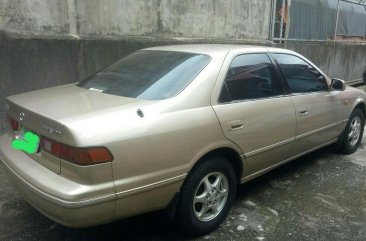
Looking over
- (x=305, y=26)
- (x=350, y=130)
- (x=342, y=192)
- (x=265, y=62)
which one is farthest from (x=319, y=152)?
(x=305, y=26)

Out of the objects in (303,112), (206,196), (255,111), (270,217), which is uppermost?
(255,111)

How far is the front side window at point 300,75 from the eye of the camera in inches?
163

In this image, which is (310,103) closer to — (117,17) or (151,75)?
(151,75)

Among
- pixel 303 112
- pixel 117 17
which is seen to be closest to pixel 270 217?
pixel 303 112

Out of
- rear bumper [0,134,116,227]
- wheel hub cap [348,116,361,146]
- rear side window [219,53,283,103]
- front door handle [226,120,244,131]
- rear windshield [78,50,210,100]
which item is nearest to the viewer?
rear bumper [0,134,116,227]

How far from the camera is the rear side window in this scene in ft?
11.1

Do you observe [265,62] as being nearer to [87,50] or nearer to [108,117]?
[108,117]

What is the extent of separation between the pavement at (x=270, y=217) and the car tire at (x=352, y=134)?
0.68 m

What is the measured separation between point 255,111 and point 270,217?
97 centimetres

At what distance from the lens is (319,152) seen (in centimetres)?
548

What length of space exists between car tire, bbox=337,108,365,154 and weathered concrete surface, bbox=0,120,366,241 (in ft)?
2.24

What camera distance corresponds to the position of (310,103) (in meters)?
4.28

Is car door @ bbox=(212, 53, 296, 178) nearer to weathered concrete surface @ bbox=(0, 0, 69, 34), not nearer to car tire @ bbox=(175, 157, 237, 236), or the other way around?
car tire @ bbox=(175, 157, 237, 236)

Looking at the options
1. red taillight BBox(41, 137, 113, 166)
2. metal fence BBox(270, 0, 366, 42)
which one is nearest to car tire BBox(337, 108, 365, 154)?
red taillight BBox(41, 137, 113, 166)
